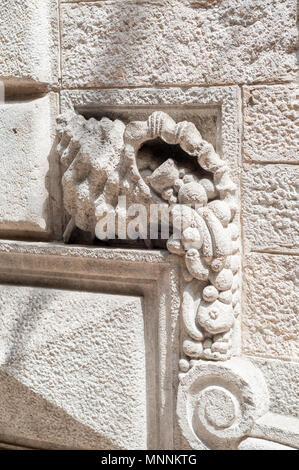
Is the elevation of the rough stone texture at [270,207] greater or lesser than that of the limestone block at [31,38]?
lesser

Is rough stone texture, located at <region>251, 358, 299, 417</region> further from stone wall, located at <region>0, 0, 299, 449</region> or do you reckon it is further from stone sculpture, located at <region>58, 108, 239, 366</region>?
stone sculpture, located at <region>58, 108, 239, 366</region>

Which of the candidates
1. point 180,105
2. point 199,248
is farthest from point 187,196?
point 180,105

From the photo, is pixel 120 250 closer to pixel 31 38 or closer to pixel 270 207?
pixel 270 207

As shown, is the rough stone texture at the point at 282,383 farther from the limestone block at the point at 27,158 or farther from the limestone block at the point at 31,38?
the limestone block at the point at 31,38

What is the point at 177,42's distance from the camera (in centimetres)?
162

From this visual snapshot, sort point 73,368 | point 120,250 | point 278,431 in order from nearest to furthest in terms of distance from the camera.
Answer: point 278,431, point 120,250, point 73,368

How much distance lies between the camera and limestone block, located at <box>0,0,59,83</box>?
1.76m

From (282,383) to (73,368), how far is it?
581mm

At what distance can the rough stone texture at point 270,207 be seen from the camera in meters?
1.55

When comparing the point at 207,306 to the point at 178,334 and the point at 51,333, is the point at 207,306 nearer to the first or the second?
the point at 178,334

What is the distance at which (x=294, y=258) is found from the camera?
157cm

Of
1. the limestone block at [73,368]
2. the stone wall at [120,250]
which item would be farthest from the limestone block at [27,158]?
the limestone block at [73,368]

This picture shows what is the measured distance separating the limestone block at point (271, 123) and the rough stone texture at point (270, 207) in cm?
3
